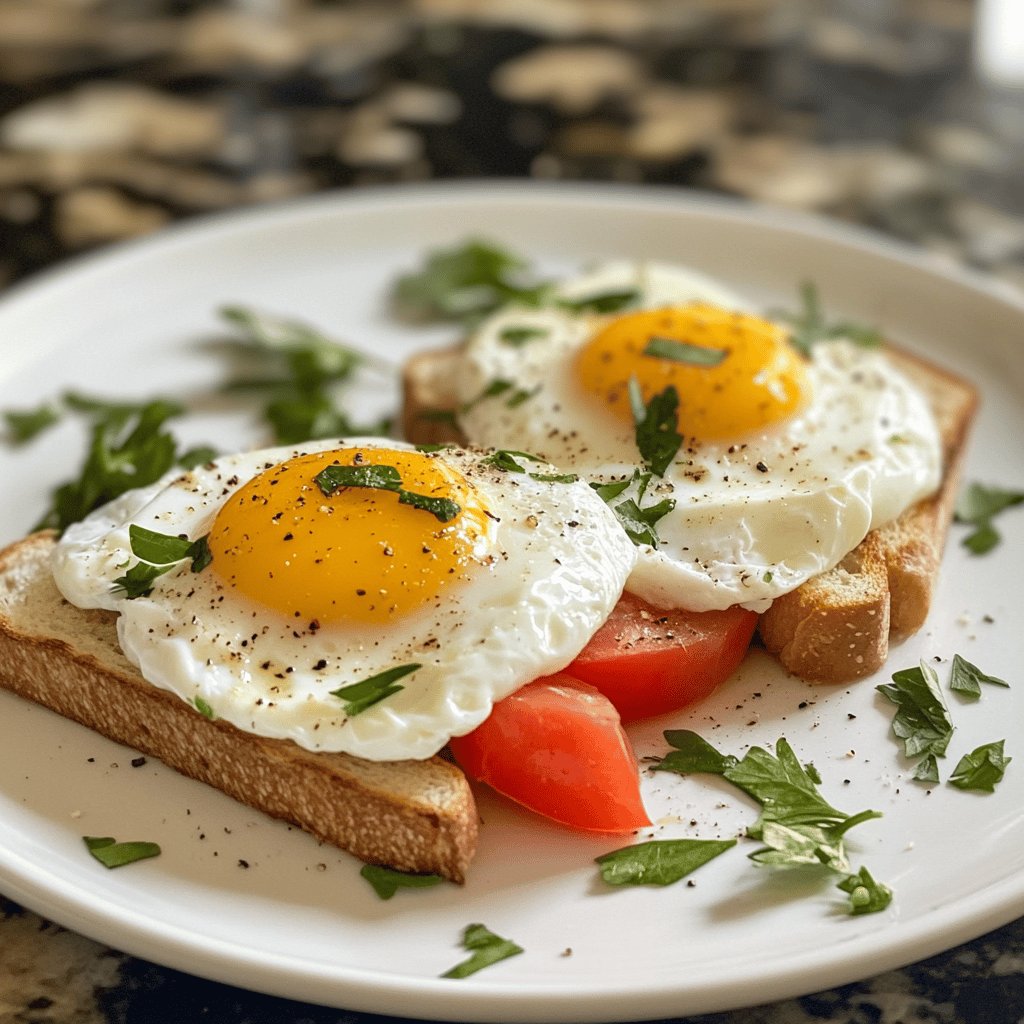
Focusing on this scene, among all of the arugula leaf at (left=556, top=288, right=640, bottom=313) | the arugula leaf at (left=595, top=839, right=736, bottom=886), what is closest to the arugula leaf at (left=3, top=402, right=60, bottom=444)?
the arugula leaf at (left=556, top=288, right=640, bottom=313)

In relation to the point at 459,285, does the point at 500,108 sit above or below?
above

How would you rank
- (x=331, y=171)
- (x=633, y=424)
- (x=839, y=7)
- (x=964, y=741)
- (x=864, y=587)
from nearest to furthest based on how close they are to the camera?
1. (x=964, y=741)
2. (x=864, y=587)
3. (x=633, y=424)
4. (x=331, y=171)
5. (x=839, y=7)

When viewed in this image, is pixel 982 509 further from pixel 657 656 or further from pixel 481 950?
pixel 481 950

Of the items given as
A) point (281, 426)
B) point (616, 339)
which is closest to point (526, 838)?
point (616, 339)

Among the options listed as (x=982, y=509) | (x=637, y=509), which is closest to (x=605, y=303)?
(x=637, y=509)

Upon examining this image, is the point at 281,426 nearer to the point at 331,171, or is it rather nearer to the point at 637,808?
the point at 637,808

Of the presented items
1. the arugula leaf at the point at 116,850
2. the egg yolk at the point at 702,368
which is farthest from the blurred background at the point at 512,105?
the arugula leaf at the point at 116,850

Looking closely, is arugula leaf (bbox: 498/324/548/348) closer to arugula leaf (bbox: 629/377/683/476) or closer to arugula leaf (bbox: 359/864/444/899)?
arugula leaf (bbox: 629/377/683/476)
